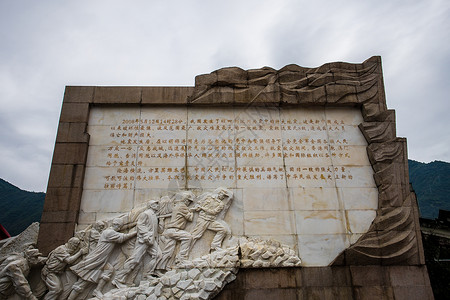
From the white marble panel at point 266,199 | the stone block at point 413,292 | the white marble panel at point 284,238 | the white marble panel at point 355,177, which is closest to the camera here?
the stone block at point 413,292

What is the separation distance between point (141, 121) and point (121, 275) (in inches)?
124

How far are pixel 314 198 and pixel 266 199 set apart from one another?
3.15ft

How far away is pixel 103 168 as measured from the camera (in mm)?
6590

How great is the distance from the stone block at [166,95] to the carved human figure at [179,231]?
7.04 ft

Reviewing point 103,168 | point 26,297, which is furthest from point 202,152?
point 26,297

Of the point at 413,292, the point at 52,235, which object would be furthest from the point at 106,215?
the point at 413,292

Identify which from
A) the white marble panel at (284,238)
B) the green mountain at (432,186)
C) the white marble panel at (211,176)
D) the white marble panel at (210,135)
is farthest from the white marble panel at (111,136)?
the green mountain at (432,186)

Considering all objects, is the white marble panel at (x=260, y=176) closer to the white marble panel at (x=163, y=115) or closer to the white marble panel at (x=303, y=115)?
the white marble panel at (x=303, y=115)

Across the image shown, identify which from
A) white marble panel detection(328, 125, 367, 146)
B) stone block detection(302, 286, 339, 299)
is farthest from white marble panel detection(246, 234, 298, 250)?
white marble panel detection(328, 125, 367, 146)

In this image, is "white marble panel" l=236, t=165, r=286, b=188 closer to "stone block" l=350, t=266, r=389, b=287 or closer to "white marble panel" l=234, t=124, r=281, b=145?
"white marble panel" l=234, t=124, r=281, b=145

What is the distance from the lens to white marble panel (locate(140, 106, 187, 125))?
702 cm

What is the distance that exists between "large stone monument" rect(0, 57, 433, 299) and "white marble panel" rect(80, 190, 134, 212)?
0.07ft

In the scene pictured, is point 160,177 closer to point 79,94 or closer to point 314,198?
point 79,94

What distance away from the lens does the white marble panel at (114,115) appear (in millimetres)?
7039
